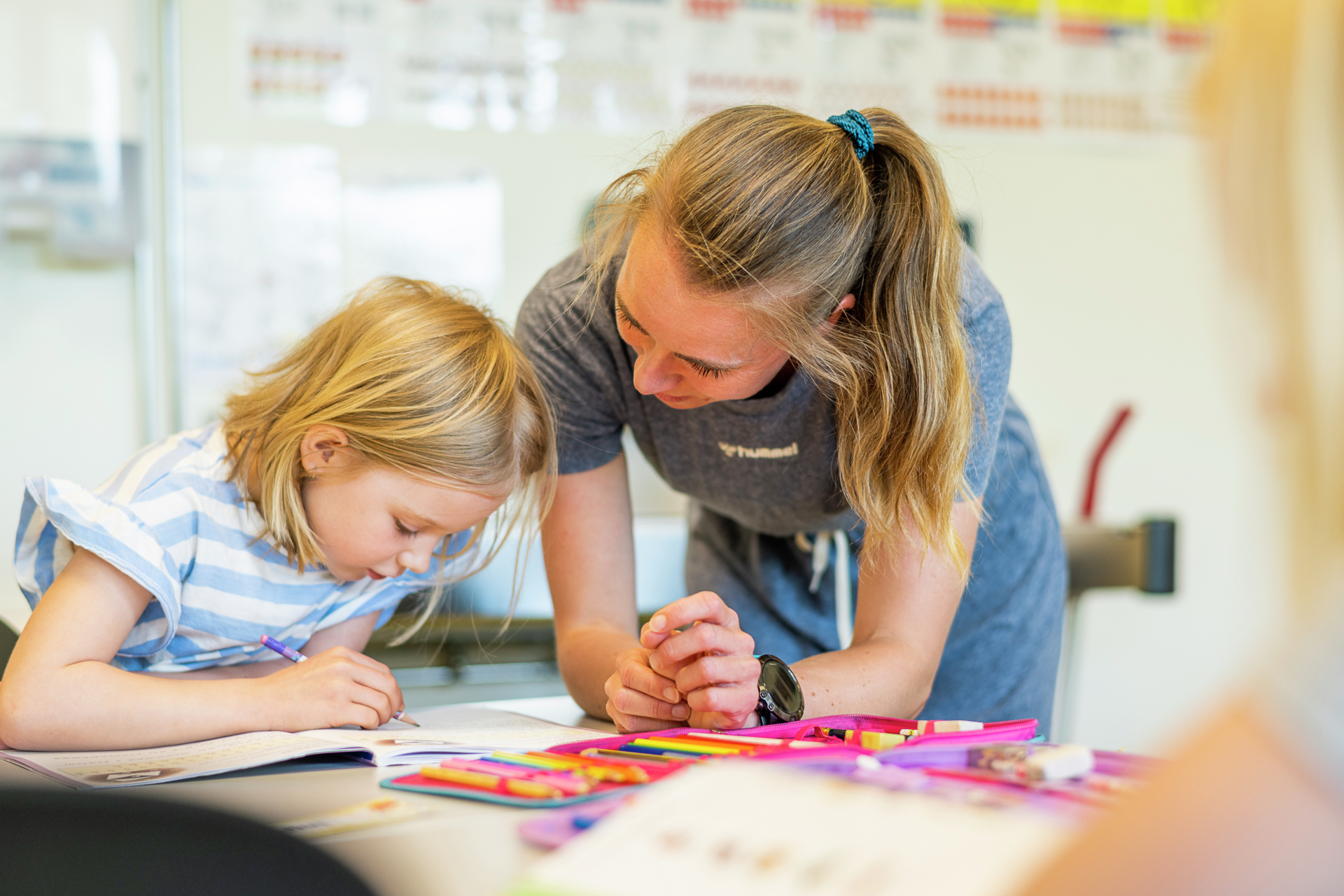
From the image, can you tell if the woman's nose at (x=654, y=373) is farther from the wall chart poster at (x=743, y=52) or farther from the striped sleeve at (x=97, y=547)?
the wall chart poster at (x=743, y=52)

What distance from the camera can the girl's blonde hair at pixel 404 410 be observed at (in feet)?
3.31

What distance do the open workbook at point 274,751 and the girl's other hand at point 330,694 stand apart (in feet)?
0.04

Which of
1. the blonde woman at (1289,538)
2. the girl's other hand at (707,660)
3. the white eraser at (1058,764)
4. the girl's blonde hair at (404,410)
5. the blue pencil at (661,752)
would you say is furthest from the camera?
the girl's blonde hair at (404,410)

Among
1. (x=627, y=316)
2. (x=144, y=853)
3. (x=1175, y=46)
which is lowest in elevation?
(x=144, y=853)

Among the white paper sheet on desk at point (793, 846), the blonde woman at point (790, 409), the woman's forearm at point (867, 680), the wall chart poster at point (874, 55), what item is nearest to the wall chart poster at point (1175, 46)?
the wall chart poster at point (874, 55)

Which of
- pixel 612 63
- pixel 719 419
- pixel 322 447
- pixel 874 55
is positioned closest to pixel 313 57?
pixel 612 63

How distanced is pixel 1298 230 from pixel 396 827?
1.52 ft

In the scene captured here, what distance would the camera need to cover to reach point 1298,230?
31 centimetres

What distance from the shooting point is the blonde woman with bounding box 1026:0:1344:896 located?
0.95ft

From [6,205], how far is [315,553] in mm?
1420

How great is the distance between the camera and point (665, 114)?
7.68 feet

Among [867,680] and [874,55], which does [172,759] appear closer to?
[867,680]

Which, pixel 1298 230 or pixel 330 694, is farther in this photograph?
pixel 330 694

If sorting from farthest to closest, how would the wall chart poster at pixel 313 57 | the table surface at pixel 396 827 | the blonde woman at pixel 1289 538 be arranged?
the wall chart poster at pixel 313 57, the table surface at pixel 396 827, the blonde woman at pixel 1289 538
